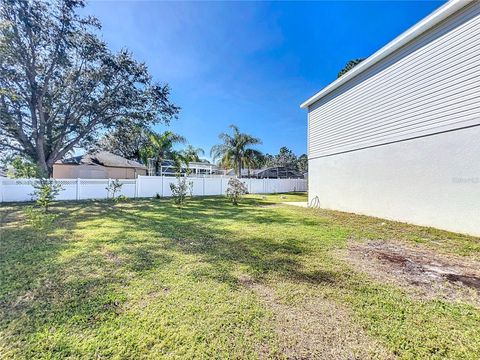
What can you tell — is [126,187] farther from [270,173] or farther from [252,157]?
[270,173]

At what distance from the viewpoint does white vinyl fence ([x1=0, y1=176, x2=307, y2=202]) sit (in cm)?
1117

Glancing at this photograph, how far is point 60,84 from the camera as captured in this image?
45.9 feet

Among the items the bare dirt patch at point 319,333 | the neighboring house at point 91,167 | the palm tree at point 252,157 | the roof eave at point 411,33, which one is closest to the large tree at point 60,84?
the neighboring house at point 91,167

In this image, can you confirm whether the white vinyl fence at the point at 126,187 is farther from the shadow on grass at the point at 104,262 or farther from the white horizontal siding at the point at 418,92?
the white horizontal siding at the point at 418,92

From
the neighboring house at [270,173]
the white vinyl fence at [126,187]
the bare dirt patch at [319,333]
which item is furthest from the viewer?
the neighboring house at [270,173]

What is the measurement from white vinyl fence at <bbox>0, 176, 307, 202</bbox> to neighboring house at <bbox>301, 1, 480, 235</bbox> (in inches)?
421

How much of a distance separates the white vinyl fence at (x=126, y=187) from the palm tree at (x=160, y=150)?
3.95m

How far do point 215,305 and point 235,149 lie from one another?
921 inches

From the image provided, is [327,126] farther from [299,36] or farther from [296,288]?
[296,288]

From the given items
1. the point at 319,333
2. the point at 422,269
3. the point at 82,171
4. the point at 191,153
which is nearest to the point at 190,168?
the point at 191,153

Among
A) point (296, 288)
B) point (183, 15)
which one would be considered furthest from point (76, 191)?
point (296, 288)

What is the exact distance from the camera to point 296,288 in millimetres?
2924

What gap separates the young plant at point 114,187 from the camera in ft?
42.5

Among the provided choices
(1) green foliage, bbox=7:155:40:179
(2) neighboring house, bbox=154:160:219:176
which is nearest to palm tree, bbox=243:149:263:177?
(2) neighboring house, bbox=154:160:219:176
